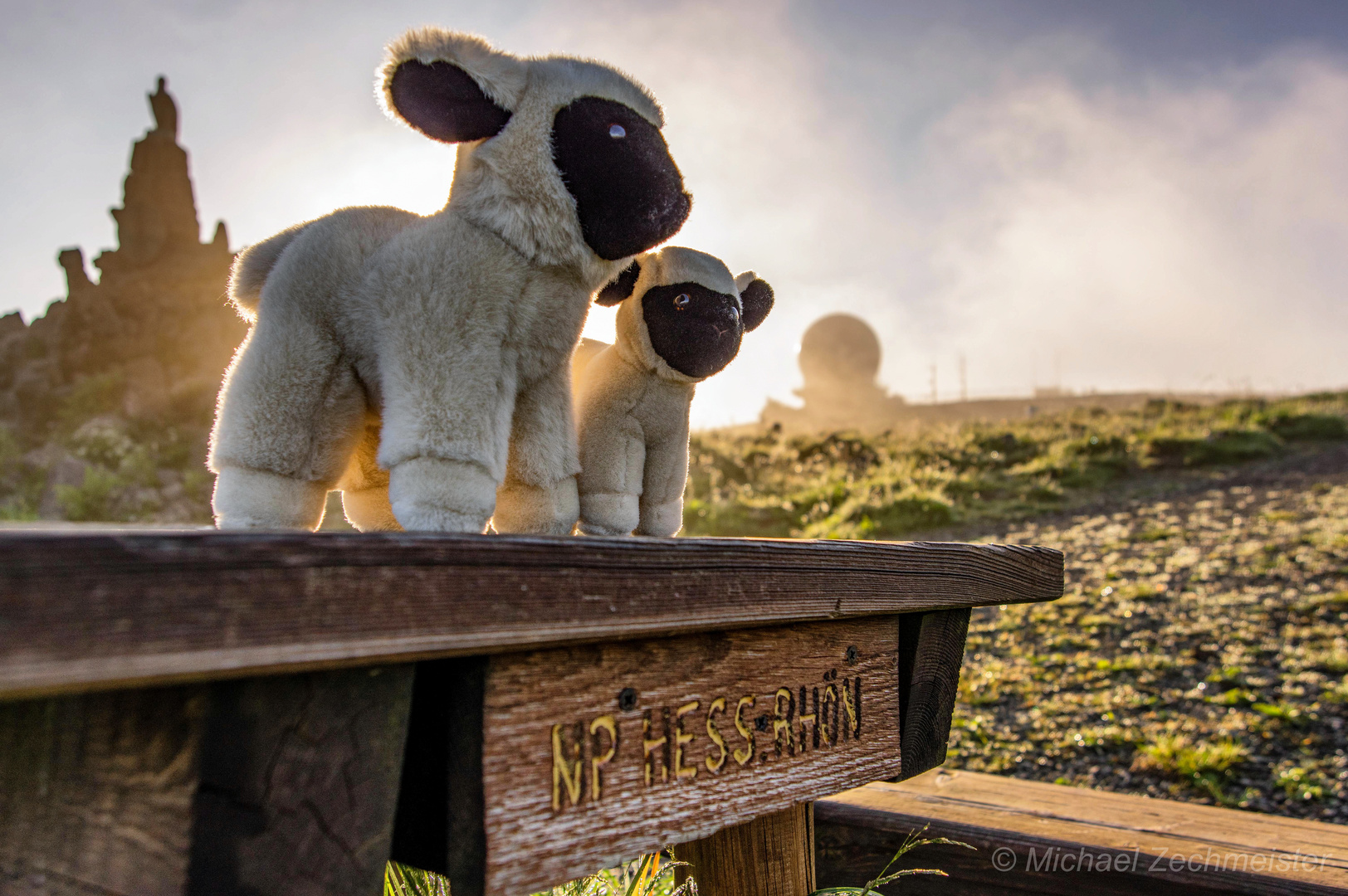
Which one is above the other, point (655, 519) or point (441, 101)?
point (441, 101)

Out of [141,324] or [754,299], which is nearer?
[754,299]

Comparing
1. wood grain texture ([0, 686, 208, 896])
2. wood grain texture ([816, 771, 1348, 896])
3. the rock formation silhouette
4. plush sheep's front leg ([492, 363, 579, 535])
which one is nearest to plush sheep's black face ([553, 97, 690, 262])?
plush sheep's front leg ([492, 363, 579, 535])

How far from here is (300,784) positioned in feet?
2.03

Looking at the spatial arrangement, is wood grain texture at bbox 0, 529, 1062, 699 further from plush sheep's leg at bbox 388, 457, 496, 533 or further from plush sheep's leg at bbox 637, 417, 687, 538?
plush sheep's leg at bbox 637, 417, 687, 538

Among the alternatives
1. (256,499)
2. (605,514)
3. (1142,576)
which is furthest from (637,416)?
(1142,576)

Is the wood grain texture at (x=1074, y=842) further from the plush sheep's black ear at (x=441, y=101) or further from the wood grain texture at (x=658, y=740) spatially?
the plush sheep's black ear at (x=441, y=101)

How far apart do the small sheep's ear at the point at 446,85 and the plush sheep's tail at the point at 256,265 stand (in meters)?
0.26

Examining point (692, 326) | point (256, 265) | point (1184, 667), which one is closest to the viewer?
point (256, 265)

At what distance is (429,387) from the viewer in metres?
0.94

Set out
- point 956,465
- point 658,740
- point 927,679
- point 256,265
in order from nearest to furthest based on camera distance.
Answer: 1. point 658,740
2. point 256,265
3. point 927,679
4. point 956,465

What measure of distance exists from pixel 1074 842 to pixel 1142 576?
14.0 feet

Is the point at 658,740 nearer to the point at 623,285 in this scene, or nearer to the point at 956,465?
the point at 623,285

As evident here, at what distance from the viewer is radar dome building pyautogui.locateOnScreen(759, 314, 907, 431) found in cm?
2306

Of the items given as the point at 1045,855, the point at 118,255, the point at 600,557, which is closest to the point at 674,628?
the point at 600,557
